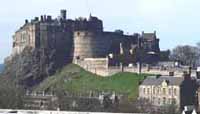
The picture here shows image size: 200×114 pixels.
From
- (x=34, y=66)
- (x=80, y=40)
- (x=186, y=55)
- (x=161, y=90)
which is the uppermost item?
(x=80, y=40)

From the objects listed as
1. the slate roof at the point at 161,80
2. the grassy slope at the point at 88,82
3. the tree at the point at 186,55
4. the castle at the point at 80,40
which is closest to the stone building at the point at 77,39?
the castle at the point at 80,40

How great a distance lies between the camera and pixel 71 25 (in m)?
132

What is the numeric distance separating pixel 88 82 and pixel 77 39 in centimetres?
1821

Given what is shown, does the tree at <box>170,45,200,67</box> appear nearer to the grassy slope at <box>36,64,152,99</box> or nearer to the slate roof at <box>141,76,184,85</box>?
the grassy slope at <box>36,64,152,99</box>

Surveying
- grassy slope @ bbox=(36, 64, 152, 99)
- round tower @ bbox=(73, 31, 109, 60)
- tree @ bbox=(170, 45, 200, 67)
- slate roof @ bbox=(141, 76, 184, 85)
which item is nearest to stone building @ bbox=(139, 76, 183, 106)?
slate roof @ bbox=(141, 76, 184, 85)

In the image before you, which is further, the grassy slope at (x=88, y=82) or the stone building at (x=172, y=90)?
the grassy slope at (x=88, y=82)

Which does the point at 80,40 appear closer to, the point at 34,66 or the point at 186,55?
the point at 34,66

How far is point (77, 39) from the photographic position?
128750 millimetres

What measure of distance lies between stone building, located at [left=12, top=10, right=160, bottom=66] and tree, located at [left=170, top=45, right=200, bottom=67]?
14.3 ft

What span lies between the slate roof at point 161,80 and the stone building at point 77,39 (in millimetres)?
23977

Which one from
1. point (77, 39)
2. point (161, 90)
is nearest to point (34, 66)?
point (77, 39)

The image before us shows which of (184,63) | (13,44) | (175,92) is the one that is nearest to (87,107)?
(175,92)

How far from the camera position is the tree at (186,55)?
129 metres

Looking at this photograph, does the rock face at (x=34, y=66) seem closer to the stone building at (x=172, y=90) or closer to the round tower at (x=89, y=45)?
the round tower at (x=89, y=45)
